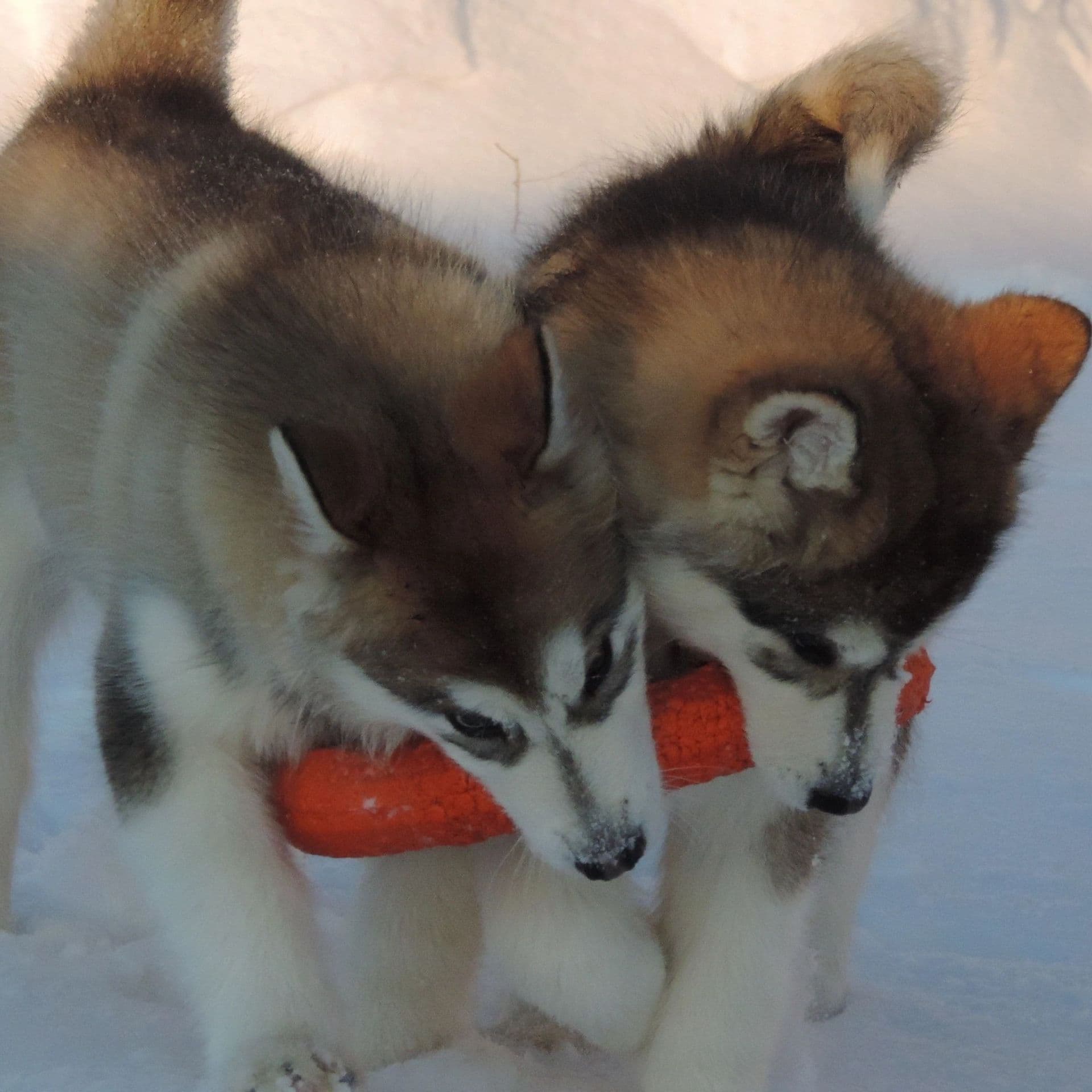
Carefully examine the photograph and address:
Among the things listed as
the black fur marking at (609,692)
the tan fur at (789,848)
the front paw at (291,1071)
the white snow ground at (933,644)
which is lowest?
the white snow ground at (933,644)

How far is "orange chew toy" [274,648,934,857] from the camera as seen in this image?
9.28 ft

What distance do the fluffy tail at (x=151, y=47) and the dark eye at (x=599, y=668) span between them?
2.07m

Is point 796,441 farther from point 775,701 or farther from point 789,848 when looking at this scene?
point 789,848

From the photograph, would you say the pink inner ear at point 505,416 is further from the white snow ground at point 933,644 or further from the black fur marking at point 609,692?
the white snow ground at point 933,644

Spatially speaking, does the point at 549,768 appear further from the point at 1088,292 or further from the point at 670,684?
the point at 1088,292

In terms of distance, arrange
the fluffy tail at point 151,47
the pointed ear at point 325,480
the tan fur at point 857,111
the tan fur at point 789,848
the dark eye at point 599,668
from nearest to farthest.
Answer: the pointed ear at point 325,480 → the dark eye at point 599,668 → the tan fur at point 789,848 → the tan fur at point 857,111 → the fluffy tail at point 151,47

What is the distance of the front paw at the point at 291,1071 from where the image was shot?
8.32 ft

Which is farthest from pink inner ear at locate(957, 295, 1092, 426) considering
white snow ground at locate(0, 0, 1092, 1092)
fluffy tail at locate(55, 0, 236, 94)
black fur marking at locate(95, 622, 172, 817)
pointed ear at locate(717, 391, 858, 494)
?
fluffy tail at locate(55, 0, 236, 94)

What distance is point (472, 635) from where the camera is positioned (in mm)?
2430

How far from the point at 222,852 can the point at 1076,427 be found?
5766 mm

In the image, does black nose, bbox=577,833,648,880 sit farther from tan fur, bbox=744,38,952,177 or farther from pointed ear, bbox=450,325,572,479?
tan fur, bbox=744,38,952,177

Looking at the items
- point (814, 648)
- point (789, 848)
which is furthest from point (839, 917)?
point (814, 648)

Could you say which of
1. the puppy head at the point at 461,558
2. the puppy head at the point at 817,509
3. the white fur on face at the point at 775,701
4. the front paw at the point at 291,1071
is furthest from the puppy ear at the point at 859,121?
the front paw at the point at 291,1071

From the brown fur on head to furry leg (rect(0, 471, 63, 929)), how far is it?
1335 mm
